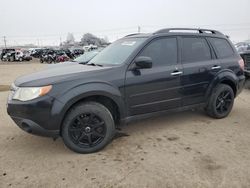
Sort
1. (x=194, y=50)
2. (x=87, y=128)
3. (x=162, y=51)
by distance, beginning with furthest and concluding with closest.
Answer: (x=194, y=50), (x=162, y=51), (x=87, y=128)

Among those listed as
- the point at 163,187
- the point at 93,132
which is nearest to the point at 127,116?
the point at 93,132

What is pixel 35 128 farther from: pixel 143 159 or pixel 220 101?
pixel 220 101

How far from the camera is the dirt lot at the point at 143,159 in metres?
3.12

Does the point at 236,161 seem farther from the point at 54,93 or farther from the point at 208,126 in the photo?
the point at 54,93

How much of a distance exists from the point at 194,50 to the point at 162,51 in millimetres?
765

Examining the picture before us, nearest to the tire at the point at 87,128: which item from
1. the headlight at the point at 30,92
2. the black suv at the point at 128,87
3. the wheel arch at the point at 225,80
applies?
the black suv at the point at 128,87

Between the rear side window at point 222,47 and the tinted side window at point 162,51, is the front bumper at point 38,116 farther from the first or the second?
the rear side window at point 222,47

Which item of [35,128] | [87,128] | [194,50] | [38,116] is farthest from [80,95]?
[194,50]

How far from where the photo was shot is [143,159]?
3.63 m

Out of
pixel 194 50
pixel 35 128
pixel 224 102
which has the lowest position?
pixel 224 102

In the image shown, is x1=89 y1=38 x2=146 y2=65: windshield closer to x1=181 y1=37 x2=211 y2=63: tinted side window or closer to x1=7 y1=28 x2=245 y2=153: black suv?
x1=7 y1=28 x2=245 y2=153: black suv

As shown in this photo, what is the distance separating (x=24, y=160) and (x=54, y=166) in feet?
1.66

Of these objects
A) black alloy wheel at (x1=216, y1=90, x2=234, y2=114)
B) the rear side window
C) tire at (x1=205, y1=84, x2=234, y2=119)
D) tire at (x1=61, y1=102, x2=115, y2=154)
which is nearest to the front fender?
tire at (x1=61, y1=102, x2=115, y2=154)

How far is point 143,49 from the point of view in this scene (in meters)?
4.34
